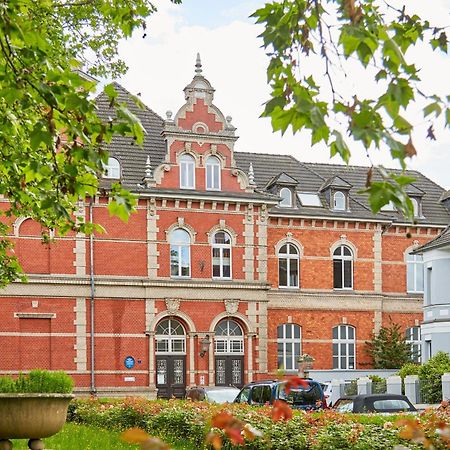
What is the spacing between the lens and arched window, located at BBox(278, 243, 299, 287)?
43750mm

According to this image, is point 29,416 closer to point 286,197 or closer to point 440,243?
point 440,243

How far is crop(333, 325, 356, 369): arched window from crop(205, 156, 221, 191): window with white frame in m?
9.19

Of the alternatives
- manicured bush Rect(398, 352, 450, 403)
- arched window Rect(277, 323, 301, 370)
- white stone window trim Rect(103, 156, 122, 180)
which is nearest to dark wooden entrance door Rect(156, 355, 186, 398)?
arched window Rect(277, 323, 301, 370)

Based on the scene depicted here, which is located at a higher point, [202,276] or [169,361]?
[202,276]

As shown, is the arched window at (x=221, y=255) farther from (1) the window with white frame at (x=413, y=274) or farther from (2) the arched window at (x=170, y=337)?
(1) the window with white frame at (x=413, y=274)

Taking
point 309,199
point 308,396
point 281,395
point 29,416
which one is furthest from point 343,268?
point 29,416

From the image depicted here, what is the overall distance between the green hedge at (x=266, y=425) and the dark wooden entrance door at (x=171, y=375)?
646 inches

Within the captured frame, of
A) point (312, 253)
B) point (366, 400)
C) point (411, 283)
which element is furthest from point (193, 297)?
point (366, 400)

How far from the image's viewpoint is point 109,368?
39.1m

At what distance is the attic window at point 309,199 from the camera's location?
147 ft

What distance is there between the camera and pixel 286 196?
4416 centimetres

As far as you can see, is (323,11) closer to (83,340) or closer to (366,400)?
(366,400)

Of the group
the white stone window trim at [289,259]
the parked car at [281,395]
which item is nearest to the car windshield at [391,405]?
the parked car at [281,395]

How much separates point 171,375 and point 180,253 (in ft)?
17.2
